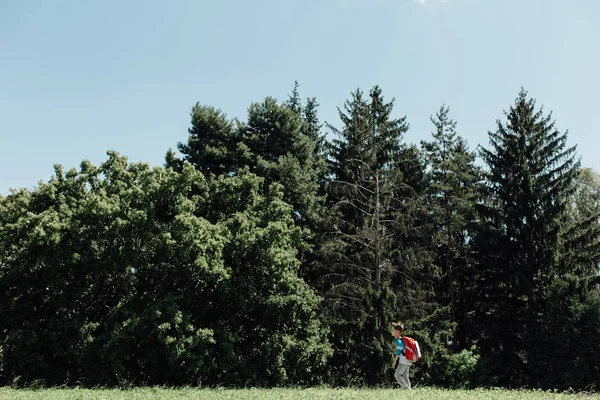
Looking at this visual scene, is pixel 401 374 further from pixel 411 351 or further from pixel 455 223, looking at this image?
pixel 455 223

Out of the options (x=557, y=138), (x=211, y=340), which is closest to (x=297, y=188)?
(x=211, y=340)

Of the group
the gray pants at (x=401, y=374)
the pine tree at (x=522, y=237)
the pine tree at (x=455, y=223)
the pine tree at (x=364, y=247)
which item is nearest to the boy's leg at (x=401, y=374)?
the gray pants at (x=401, y=374)

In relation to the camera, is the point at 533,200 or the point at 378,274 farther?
the point at 533,200

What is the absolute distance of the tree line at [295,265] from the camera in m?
20.0

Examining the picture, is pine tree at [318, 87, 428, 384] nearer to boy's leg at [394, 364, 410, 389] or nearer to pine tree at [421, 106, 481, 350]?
pine tree at [421, 106, 481, 350]

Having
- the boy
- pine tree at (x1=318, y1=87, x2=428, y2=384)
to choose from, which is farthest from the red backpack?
pine tree at (x1=318, y1=87, x2=428, y2=384)

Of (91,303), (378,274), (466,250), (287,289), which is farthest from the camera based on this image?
(466,250)

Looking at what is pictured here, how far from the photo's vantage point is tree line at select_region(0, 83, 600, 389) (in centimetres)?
2000

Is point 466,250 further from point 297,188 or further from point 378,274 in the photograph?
point 297,188

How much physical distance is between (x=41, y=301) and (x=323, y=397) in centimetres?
1746

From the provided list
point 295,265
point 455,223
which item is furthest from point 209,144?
point 455,223

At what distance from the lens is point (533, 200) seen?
2678cm

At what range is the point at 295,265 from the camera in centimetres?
2338

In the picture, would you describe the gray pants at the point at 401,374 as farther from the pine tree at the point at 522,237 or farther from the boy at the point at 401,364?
the pine tree at the point at 522,237
